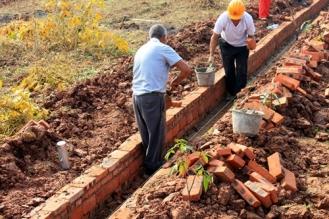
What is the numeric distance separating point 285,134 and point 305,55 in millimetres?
2904

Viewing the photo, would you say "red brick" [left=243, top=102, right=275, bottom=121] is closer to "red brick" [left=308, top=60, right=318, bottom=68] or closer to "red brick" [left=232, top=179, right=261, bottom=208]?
"red brick" [left=232, top=179, right=261, bottom=208]

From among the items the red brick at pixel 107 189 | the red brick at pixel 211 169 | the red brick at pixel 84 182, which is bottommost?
the red brick at pixel 107 189

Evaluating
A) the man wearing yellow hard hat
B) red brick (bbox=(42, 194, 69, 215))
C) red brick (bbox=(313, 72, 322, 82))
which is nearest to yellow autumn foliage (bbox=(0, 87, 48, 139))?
red brick (bbox=(42, 194, 69, 215))

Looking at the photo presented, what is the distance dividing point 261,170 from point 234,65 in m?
3.39

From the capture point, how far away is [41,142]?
18.7ft

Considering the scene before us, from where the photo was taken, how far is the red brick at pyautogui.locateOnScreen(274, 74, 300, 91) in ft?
22.8

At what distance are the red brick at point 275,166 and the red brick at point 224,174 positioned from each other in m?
0.47

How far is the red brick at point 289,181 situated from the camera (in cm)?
Result: 479

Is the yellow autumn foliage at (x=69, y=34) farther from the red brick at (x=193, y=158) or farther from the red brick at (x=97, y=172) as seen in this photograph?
the red brick at (x=193, y=158)

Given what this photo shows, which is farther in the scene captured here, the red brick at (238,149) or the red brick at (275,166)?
the red brick at (238,149)

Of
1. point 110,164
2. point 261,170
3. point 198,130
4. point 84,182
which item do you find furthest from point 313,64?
point 84,182

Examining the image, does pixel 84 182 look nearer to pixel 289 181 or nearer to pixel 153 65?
pixel 153 65

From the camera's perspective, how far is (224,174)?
4680 mm

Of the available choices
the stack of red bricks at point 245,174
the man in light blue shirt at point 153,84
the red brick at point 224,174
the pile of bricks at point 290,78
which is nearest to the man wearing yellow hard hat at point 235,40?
the pile of bricks at point 290,78
